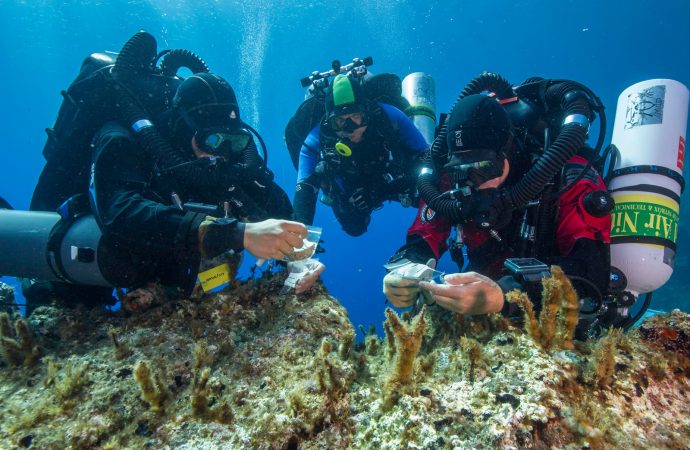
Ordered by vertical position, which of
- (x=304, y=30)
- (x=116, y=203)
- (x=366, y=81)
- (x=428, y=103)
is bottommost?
(x=116, y=203)

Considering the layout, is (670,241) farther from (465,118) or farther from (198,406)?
(198,406)

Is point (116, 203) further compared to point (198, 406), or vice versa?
point (116, 203)

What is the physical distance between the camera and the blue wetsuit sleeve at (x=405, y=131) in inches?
262

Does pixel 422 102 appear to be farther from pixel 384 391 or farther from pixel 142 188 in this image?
pixel 384 391

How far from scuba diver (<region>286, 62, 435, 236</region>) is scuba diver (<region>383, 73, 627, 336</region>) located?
2.90 meters

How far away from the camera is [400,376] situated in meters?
1.52

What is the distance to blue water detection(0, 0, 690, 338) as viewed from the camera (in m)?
46.3

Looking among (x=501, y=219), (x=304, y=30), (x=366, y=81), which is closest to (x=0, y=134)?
(x=304, y=30)

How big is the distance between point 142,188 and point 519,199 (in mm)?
3469

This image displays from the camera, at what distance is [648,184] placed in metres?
3.00

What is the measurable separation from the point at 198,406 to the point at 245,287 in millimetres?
A: 1503

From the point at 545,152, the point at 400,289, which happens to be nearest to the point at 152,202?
the point at 400,289

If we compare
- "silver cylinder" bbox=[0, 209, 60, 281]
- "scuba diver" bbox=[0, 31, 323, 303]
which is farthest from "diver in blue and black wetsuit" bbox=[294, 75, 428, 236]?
"silver cylinder" bbox=[0, 209, 60, 281]

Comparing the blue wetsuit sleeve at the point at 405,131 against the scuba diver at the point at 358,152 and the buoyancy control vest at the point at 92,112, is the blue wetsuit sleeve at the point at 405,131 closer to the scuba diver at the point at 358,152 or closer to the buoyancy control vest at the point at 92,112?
the scuba diver at the point at 358,152
